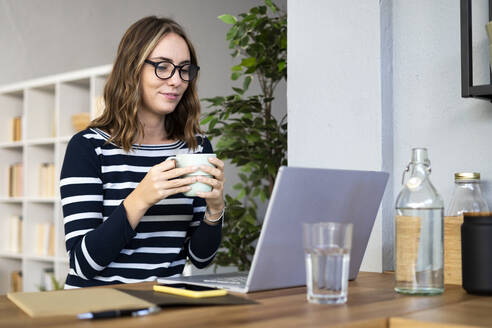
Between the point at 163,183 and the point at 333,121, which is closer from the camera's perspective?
the point at 163,183

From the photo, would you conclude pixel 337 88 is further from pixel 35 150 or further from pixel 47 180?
pixel 35 150

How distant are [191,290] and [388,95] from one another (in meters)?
0.87

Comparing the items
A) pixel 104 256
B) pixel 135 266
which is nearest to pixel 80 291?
pixel 104 256

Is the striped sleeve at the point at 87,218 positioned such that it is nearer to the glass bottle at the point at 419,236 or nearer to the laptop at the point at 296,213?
the laptop at the point at 296,213

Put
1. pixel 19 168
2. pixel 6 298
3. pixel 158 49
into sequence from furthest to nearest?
pixel 19 168 → pixel 158 49 → pixel 6 298

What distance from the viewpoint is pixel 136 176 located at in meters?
1.61

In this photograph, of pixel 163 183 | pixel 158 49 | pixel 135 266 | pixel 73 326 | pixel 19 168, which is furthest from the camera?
pixel 19 168

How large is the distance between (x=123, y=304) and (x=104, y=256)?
1.83ft

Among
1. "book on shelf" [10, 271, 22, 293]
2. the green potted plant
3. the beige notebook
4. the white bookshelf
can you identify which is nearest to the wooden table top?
the beige notebook

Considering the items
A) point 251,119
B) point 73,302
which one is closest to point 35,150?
point 251,119

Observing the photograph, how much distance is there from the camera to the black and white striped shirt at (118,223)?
1407mm

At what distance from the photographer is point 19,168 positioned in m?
5.12

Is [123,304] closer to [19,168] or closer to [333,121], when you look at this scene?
[333,121]

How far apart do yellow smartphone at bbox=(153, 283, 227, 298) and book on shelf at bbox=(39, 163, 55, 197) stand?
13.3 ft
